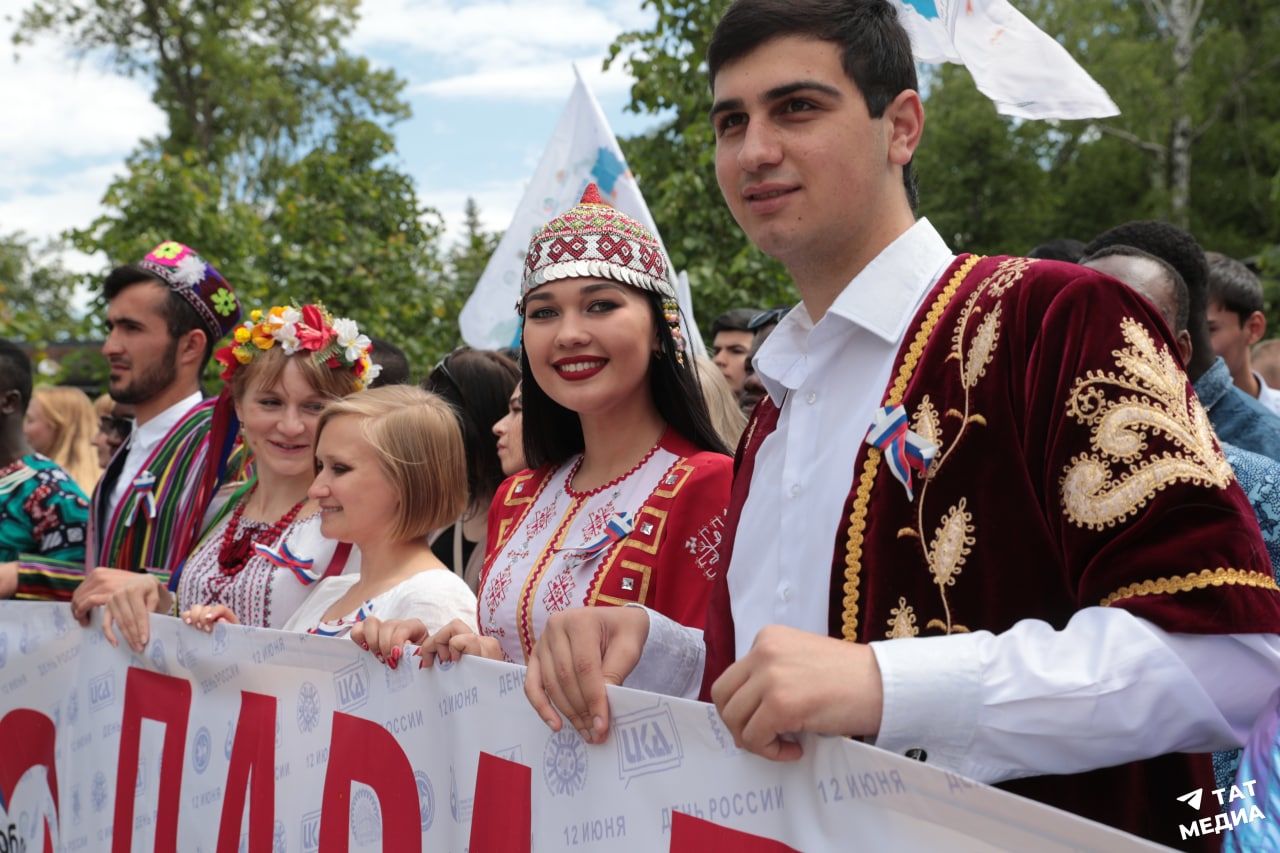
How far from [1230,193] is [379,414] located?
2436 centimetres

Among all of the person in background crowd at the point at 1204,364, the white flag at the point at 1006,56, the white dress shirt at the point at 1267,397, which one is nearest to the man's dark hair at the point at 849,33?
the white flag at the point at 1006,56

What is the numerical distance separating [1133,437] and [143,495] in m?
3.75

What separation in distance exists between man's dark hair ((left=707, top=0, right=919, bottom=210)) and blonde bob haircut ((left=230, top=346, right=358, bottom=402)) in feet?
7.62

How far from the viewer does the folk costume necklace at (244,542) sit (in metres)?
3.60

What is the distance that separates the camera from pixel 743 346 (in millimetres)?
6488

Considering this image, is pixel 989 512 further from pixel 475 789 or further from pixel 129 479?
pixel 129 479

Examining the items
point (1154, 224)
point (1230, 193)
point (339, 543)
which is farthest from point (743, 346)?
point (1230, 193)

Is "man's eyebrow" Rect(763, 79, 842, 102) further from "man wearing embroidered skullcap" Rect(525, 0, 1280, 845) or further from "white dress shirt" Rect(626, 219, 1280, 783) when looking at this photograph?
"white dress shirt" Rect(626, 219, 1280, 783)

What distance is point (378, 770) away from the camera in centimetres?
254

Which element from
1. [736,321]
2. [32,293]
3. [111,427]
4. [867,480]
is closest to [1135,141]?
[736,321]

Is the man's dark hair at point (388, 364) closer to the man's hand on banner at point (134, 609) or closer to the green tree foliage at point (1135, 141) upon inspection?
the man's hand on banner at point (134, 609)

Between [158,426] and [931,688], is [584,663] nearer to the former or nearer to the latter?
[931,688]

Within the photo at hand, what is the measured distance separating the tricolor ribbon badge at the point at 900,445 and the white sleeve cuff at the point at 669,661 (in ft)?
1.81

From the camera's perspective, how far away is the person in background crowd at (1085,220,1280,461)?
3.43 meters
